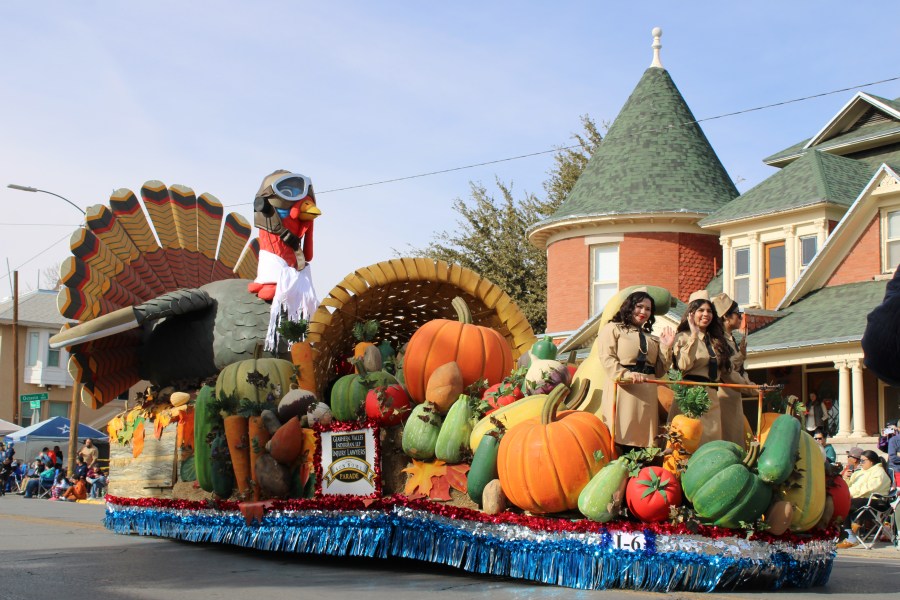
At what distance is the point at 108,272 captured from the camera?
11.4m

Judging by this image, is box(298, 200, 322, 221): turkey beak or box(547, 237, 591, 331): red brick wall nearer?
box(298, 200, 322, 221): turkey beak

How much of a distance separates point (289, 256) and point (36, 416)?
36435 mm

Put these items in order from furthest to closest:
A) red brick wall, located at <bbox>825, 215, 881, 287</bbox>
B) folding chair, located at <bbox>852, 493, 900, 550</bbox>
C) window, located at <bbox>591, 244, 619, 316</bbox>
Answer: window, located at <bbox>591, 244, 619, 316</bbox>
red brick wall, located at <bbox>825, 215, 881, 287</bbox>
folding chair, located at <bbox>852, 493, 900, 550</bbox>

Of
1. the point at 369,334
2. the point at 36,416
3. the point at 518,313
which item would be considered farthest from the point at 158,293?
the point at 36,416

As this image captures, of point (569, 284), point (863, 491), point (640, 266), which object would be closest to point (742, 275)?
point (640, 266)

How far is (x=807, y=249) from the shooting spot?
21.1 metres

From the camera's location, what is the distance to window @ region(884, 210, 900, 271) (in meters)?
19.5

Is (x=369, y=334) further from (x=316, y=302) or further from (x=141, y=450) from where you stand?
(x=141, y=450)

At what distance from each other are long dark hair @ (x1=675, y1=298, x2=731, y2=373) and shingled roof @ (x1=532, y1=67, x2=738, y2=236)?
A: 15.2 m

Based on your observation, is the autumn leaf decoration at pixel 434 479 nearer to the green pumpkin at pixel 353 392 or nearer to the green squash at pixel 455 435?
the green squash at pixel 455 435

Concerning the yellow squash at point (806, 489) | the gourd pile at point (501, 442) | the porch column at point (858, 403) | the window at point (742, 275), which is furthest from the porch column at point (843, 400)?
the yellow squash at point (806, 489)

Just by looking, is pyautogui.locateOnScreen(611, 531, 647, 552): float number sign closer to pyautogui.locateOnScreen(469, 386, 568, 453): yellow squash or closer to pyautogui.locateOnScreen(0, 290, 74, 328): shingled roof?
pyautogui.locateOnScreen(469, 386, 568, 453): yellow squash

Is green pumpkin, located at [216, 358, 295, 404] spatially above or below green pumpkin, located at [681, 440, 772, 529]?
above

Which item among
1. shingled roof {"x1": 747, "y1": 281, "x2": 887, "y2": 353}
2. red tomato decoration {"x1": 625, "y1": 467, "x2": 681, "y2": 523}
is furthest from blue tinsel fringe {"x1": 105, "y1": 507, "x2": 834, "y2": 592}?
shingled roof {"x1": 747, "y1": 281, "x2": 887, "y2": 353}
